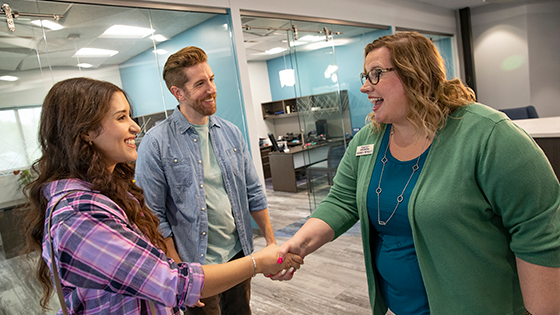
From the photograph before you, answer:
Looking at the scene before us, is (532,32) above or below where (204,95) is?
above

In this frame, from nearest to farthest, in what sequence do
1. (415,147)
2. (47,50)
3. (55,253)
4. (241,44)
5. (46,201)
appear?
(55,253)
(46,201)
(415,147)
(47,50)
(241,44)

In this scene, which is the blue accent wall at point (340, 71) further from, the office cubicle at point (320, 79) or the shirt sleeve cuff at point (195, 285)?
the shirt sleeve cuff at point (195, 285)

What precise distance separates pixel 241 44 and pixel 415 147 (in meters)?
3.20

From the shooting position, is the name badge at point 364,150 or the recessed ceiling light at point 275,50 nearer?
the name badge at point 364,150

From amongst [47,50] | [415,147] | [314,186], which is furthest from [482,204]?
[314,186]

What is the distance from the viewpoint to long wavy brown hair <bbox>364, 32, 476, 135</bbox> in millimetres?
1219

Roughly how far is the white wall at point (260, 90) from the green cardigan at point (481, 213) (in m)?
8.73

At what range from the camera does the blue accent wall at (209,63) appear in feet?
11.5

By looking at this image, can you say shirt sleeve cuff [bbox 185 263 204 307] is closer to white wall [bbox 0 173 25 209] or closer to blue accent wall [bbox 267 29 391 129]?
white wall [bbox 0 173 25 209]

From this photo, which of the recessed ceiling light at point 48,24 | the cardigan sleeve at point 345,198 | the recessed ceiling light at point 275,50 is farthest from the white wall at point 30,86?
the recessed ceiling light at point 275,50

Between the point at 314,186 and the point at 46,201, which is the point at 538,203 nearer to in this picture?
the point at 46,201

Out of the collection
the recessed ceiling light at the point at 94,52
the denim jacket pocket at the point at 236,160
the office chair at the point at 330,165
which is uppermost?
the recessed ceiling light at the point at 94,52

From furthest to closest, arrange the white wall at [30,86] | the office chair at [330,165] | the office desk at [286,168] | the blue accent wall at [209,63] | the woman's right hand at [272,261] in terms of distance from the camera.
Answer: the office desk at [286,168] → the office chair at [330,165] → the blue accent wall at [209,63] → the white wall at [30,86] → the woman's right hand at [272,261]

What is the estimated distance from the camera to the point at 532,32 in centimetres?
815
